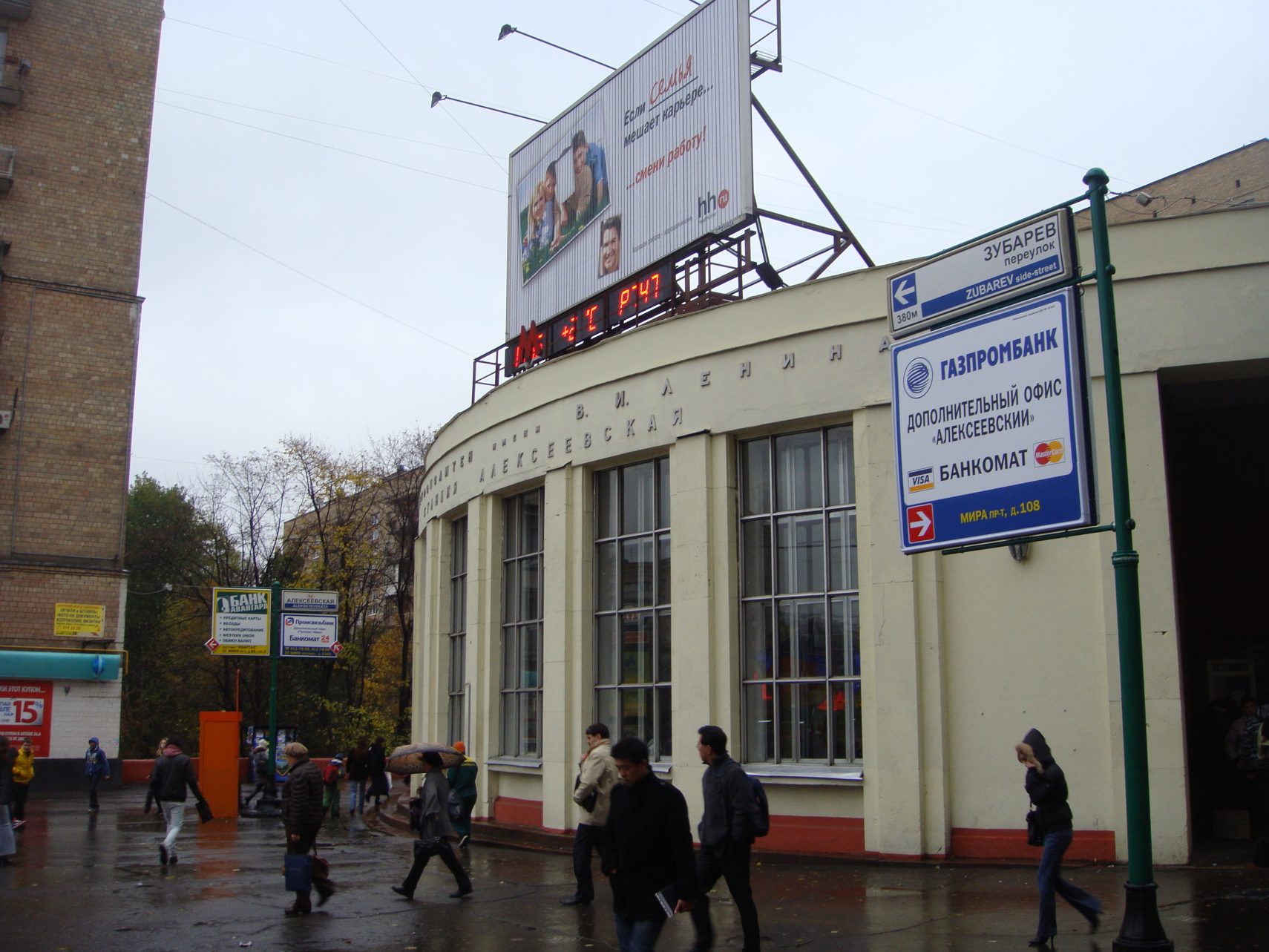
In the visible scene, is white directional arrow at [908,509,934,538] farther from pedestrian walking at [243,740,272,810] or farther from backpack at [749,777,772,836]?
pedestrian walking at [243,740,272,810]

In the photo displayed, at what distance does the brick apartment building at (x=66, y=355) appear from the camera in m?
32.9

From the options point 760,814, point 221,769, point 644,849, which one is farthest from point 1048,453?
point 221,769

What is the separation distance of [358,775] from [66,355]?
637 inches

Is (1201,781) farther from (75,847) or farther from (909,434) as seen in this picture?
(75,847)

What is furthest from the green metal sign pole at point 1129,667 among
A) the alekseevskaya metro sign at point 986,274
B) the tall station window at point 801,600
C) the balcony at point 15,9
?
the balcony at point 15,9

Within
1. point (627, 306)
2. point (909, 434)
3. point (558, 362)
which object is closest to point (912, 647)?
point (909, 434)

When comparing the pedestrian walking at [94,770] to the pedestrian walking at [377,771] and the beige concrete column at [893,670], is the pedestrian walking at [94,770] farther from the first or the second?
the beige concrete column at [893,670]

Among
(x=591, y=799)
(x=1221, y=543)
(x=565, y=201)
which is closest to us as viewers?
(x=591, y=799)

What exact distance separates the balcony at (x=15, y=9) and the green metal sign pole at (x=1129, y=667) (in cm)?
3398

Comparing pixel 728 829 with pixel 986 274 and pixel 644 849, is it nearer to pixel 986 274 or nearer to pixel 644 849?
pixel 644 849

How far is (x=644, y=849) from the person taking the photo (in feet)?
22.7

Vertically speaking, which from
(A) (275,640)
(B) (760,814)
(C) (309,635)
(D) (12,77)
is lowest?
(B) (760,814)

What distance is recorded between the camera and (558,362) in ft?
62.6

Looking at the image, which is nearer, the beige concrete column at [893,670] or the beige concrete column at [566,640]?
the beige concrete column at [893,670]
